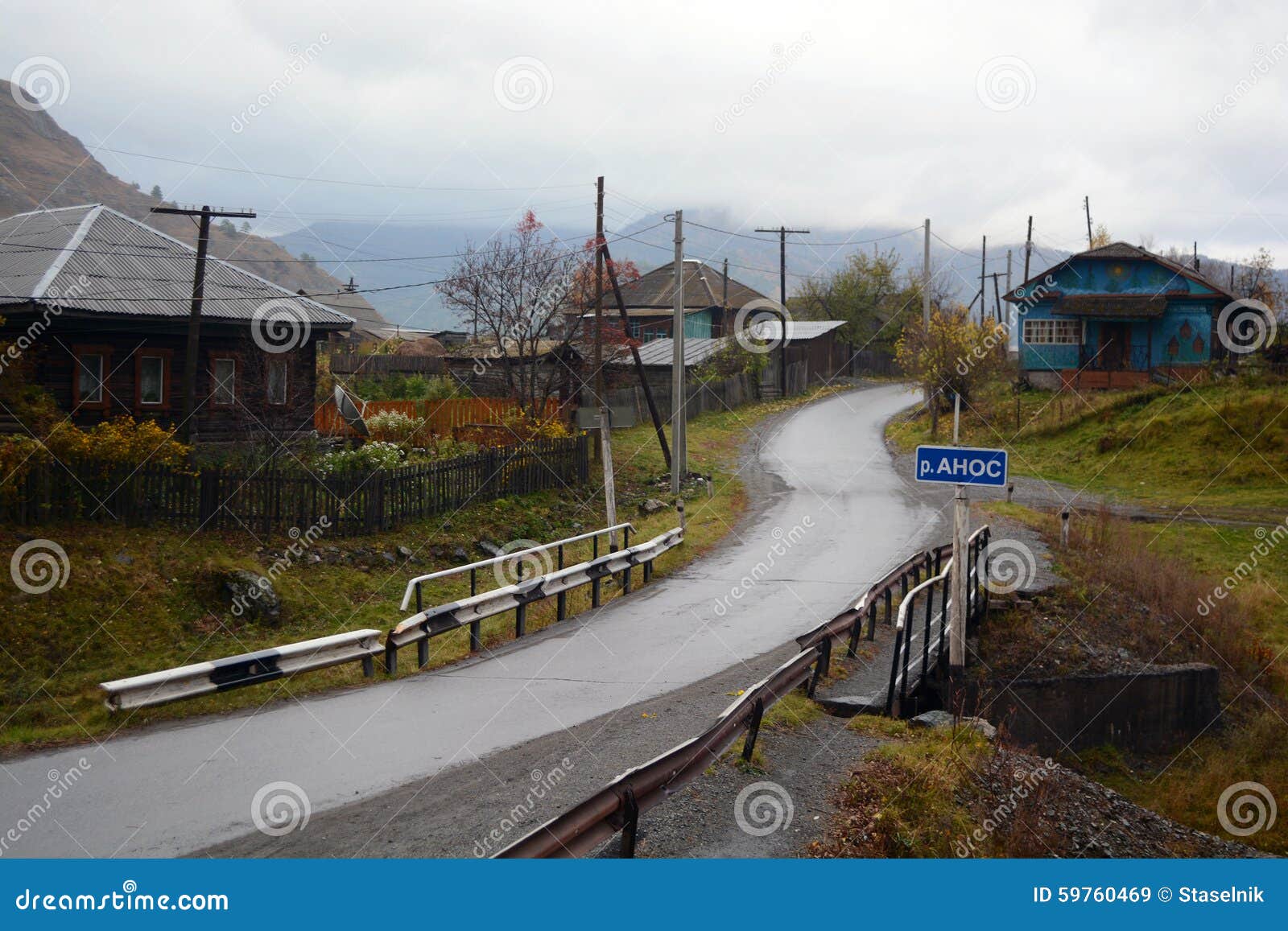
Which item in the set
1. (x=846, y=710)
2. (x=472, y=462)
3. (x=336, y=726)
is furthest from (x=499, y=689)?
(x=472, y=462)

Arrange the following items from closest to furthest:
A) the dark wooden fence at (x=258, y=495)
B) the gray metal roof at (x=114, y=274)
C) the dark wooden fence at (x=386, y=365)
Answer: the dark wooden fence at (x=258, y=495)
the gray metal roof at (x=114, y=274)
the dark wooden fence at (x=386, y=365)

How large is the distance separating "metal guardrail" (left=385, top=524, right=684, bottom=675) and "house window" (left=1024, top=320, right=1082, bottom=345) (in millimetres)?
31349

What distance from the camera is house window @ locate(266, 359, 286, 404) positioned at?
28.2 metres

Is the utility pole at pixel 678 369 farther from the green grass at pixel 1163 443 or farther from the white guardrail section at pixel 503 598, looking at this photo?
the green grass at pixel 1163 443

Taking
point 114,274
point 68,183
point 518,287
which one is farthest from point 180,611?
point 68,183

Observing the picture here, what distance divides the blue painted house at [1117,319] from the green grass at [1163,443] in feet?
12.3

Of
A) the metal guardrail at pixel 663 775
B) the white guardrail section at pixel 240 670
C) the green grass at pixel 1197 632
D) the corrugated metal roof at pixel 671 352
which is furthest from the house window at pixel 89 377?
the corrugated metal roof at pixel 671 352

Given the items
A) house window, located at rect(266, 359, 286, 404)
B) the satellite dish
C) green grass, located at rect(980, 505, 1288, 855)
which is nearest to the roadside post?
green grass, located at rect(980, 505, 1288, 855)

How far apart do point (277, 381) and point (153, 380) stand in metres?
3.37

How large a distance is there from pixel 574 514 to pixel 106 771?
59.4ft

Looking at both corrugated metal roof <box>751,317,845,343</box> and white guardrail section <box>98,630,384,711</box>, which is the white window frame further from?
white guardrail section <box>98,630,384,711</box>

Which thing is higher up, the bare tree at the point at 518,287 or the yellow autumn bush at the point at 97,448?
the bare tree at the point at 518,287

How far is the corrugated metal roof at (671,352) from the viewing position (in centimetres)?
4972

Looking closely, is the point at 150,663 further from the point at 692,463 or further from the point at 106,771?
the point at 692,463
